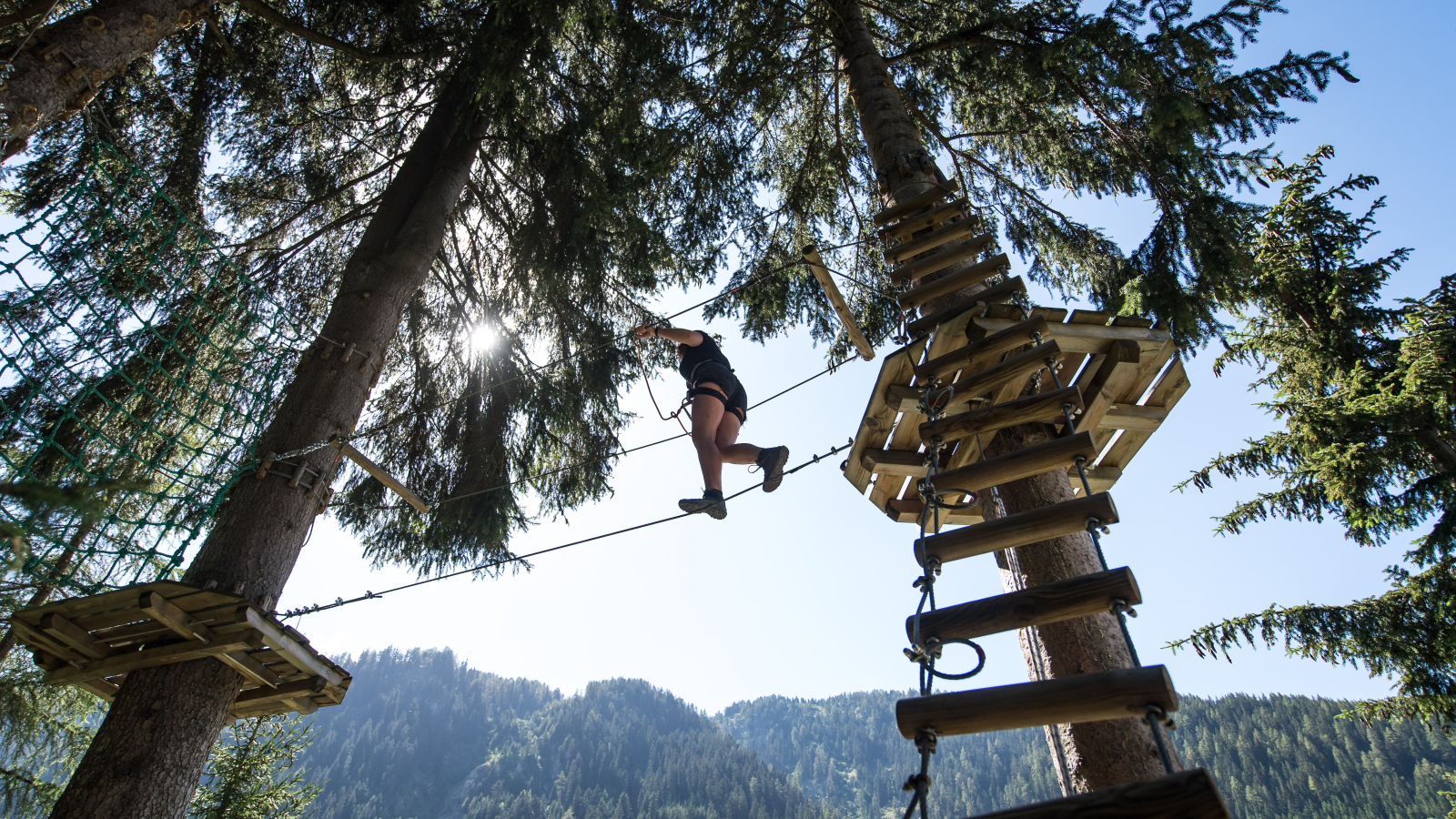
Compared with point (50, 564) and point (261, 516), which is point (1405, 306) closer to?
point (261, 516)

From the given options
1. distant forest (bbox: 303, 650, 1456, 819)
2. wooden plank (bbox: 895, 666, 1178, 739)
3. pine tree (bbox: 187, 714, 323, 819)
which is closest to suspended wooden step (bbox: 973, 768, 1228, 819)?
wooden plank (bbox: 895, 666, 1178, 739)

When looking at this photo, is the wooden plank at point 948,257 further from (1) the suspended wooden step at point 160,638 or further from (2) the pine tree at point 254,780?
(2) the pine tree at point 254,780

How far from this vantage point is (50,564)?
3.40 metres

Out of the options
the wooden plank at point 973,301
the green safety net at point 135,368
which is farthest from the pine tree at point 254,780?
the wooden plank at point 973,301

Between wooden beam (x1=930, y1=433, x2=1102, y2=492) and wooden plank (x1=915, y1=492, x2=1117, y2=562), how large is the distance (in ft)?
1.13

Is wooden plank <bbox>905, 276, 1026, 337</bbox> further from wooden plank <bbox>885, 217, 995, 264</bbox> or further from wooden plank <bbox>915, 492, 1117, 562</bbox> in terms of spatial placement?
wooden plank <bbox>915, 492, 1117, 562</bbox>

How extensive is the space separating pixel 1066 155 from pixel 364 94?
6.59 metres

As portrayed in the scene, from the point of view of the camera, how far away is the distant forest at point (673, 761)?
68875 mm

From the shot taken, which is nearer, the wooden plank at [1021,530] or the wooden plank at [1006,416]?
the wooden plank at [1021,530]

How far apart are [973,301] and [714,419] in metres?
1.73

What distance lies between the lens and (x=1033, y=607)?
6.97 feet

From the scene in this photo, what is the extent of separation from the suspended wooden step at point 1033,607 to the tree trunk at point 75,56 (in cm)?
378

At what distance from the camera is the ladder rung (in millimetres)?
3291

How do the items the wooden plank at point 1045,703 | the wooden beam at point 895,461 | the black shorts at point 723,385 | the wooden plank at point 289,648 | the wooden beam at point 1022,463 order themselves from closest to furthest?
1. the wooden plank at point 1045,703
2. the wooden beam at point 1022,463
3. the wooden plank at point 289,648
4. the wooden beam at point 895,461
5. the black shorts at point 723,385
